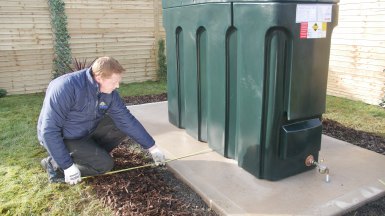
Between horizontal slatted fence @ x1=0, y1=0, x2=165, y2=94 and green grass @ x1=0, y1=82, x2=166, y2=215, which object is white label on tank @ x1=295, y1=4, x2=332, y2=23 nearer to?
green grass @ x1=0, y1=82, x2=166, y2=215

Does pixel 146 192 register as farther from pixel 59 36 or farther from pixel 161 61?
pixel 161 61

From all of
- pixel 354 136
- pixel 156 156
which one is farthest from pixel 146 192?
pixel 354 136

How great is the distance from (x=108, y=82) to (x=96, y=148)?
0.66m

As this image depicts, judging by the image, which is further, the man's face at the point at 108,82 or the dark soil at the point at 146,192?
the man's face at the point at 108,82

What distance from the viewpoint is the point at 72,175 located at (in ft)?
8.42

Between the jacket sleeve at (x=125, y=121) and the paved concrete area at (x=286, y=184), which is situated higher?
the jacket sleeve at (x=125, y=121)

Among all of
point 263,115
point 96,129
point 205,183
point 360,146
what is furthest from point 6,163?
point 360,146

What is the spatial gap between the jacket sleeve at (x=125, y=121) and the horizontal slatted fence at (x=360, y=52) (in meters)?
4.20

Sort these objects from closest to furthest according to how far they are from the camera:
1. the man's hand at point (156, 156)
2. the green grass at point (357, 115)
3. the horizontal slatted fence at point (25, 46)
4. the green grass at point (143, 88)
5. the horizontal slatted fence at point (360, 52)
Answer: the man's hand at point (156, 156), the green grass at point (357, 115), the horizontal slatted fence at point (360, 52), the horizontal slatted fence at point (25, 46), the green grass at point (143, 88)


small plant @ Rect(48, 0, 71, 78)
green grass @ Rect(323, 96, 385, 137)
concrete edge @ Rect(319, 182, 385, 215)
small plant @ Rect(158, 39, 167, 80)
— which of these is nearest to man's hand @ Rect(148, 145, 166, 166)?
concrete edge @ Rect(319, 182, 385, 215)

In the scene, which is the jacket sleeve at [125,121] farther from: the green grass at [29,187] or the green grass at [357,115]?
the green grass at [357,115]

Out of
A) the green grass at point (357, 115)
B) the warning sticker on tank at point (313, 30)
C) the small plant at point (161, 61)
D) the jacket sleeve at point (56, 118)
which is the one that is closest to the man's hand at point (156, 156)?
the jacket sleeve at point (56, 118)

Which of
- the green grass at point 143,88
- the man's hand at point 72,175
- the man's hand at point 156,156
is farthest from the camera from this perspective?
the green grass at point 143,88

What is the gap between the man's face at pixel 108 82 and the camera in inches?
97.9
